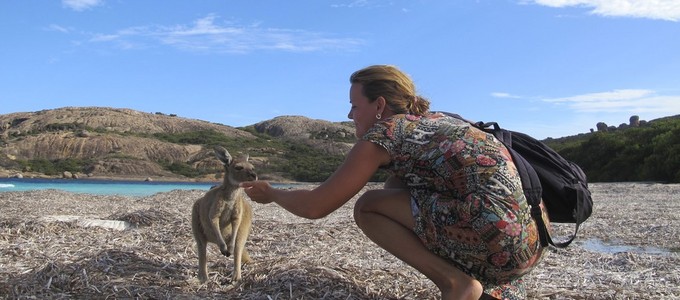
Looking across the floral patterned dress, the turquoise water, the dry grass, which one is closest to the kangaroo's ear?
the dry grass

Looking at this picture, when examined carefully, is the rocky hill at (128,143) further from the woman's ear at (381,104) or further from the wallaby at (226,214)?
the woman's ear at (381,104)

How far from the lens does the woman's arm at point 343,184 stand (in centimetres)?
325

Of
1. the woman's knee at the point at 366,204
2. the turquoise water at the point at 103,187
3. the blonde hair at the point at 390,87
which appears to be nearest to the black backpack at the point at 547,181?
the blonde hair at the point at 390,87

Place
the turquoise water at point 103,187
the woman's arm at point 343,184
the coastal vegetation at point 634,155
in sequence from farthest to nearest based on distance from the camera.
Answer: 1. the turquoise water at point 103,187
2. the coastal vegetation at point 634,155
3. the woman's arm at point 343,184

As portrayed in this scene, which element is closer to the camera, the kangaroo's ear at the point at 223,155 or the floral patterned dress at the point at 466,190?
the floral patterned dress at the point at 466,190

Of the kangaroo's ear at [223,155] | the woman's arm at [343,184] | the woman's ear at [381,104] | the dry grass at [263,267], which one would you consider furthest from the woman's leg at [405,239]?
the kangaroo's ear at [223,155]

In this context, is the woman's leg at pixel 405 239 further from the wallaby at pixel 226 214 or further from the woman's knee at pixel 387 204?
the wallaby at pixel 226 214

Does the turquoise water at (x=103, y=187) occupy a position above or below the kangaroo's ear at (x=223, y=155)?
below

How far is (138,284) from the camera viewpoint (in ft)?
14.9

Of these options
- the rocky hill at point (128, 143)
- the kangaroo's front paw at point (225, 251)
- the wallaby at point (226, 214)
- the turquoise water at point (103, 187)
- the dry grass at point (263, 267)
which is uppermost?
the rocky hill at point (128, 143)

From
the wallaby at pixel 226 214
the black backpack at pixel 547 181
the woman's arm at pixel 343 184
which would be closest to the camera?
the woman's arm at pixel 343 184

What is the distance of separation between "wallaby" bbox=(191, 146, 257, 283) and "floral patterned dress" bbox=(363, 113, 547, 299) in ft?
7.73

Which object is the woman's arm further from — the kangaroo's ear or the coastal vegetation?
the coastal vegetation

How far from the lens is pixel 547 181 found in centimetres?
351
